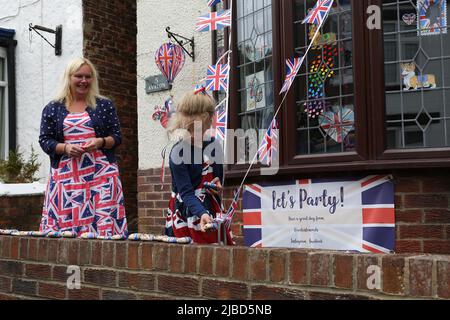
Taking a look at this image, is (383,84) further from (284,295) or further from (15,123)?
(15,123)

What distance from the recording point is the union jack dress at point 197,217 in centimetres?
314

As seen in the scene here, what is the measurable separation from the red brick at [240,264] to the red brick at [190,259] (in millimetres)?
171

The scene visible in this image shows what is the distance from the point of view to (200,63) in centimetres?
609

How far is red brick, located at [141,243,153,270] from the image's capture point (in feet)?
7.12

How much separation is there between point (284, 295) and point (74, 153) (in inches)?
83.4

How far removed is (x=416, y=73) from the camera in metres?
4.46

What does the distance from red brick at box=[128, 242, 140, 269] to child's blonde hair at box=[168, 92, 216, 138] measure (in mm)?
989

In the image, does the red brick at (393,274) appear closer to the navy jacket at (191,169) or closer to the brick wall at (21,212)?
the navy jacket at (191,169)

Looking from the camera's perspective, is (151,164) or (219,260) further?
(151,164)

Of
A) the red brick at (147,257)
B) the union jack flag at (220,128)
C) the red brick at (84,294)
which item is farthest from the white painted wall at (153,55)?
the red brick at (147,257)

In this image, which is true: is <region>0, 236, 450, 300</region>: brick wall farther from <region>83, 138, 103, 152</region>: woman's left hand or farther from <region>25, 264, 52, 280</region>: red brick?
<region>83, 138, 103, 152</region>: woman's left hand
